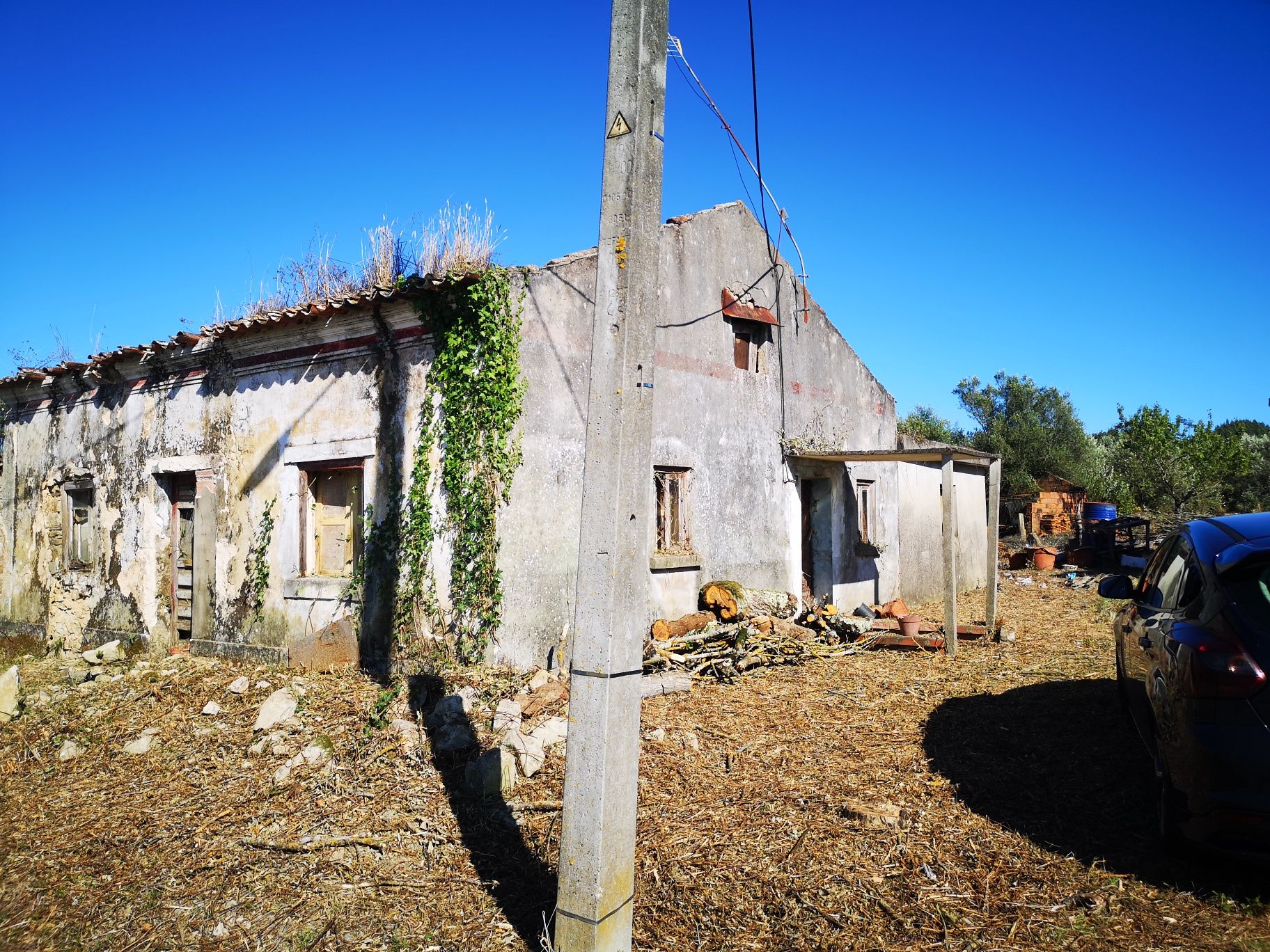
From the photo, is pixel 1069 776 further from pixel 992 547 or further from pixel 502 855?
pixel 992 547

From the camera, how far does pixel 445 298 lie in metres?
8.38

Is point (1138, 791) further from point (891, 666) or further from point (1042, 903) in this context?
point (891, 666)

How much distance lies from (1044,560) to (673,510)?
43.7 ft

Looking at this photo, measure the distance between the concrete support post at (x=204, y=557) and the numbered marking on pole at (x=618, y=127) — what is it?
29.0 ft

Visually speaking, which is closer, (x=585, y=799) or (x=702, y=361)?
(x=585, y=799)

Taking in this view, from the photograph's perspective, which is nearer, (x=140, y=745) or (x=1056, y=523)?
(x=140, y=745)

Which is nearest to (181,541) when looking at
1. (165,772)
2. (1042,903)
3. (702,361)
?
(165,772)

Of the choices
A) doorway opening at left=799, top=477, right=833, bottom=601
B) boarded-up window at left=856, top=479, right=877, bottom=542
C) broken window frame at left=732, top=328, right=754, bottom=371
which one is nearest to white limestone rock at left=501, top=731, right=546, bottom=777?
broken window frame at left=732, top=328, right=754, bottom=371

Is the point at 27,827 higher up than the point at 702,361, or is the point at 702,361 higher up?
the point at 702,361

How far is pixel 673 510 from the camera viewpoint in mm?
10500

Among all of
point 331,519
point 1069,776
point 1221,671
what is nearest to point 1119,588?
point 1069,776

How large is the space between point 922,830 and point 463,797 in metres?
2.87

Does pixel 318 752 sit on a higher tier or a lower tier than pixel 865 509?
lower

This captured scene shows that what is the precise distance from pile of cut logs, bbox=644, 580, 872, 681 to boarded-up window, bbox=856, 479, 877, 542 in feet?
9.03
